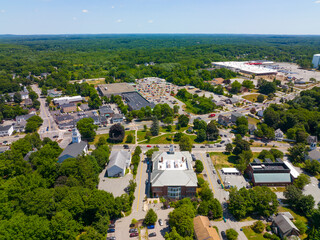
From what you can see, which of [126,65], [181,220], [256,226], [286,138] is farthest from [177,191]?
[126,65]

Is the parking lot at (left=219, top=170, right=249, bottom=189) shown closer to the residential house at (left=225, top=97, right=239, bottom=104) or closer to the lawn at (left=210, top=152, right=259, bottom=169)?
the lawn at (left=210, top=152, right=259, bottom=169)

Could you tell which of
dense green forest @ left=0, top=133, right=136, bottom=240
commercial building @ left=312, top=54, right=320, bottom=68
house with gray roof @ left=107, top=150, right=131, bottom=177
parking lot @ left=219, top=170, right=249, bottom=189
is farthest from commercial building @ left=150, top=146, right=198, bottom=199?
commercial building @ left=312, top=54, right=320, bottom=68

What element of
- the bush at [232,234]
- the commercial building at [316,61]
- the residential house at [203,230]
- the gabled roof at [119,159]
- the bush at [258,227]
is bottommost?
the bush at [258,227]

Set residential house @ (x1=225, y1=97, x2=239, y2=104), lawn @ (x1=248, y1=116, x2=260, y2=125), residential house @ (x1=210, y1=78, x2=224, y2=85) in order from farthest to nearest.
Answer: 1. residential house @ (x1=210, y1=78, x2=224, y2=85)
2. residential house @ (x1=225, y1=97, x2=239, y2=104)
3. lawn @ (x1=248, y1=116, x2=260, y2=125)

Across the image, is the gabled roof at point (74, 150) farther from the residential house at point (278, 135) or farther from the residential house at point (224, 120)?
the residential house at point (278, 135)

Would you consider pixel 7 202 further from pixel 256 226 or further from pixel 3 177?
pixel 256 226

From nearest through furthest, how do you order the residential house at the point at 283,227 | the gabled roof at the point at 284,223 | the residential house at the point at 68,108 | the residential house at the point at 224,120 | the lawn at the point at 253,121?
the residential house at the point at 283,227 < the gabled roof at the point at 284,223 < the residential house at the point at 224,120 < the lawn at the point at 253,121 < the residential house at the point at 68,108

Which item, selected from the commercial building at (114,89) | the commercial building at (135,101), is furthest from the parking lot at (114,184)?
the commercial building at (114,89)

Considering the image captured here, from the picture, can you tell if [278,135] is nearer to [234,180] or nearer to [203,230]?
[234,180]
